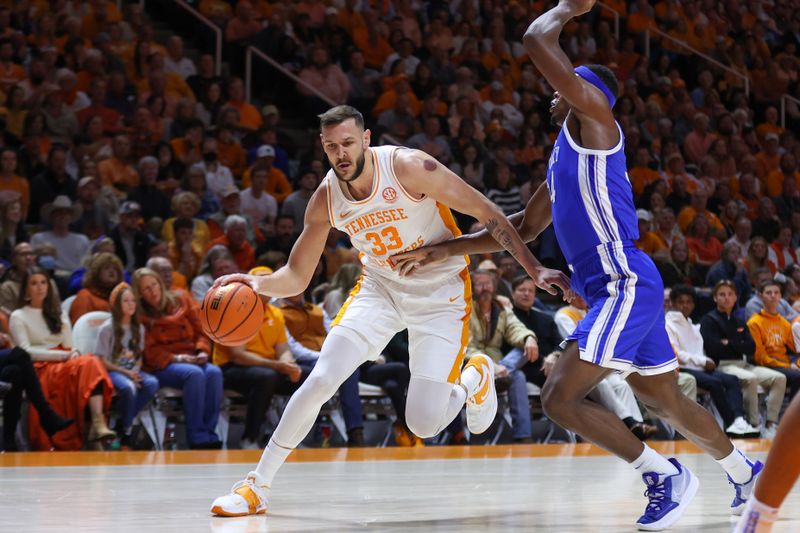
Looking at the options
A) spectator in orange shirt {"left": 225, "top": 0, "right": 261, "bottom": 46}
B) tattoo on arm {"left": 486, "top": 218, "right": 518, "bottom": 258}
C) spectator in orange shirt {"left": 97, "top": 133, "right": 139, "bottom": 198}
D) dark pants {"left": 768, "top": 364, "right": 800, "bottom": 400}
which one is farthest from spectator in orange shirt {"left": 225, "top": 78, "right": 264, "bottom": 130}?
tattoo on arm {"left": 486, "top": 218, "right": 518, "bottom": 258}

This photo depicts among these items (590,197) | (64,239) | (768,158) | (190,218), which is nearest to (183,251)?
(190,218)

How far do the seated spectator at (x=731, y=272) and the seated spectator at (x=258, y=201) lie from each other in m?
4.07

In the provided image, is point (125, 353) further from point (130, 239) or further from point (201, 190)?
point (201, 190)

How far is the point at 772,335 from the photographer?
999 cm

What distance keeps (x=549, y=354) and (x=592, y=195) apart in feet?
16.7

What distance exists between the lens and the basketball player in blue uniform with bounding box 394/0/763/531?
3838 millimetres

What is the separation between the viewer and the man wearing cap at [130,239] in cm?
871

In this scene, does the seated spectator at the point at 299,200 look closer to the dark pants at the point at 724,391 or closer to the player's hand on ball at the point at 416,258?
the dark pants at the point at 724,391

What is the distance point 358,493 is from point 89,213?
4743 mm

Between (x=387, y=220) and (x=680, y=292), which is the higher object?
(x=387, y=220)

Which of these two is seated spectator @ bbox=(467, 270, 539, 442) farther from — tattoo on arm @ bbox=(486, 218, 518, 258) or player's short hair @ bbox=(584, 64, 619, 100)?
player's short hair @ bbox=(584, 64, 619, 100)

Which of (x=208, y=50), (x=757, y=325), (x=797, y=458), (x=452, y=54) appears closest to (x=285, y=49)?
(x=208, y=50)

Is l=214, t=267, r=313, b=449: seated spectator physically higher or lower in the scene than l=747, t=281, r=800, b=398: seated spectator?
higher

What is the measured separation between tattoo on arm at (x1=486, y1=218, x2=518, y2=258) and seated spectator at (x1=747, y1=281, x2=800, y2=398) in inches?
244
